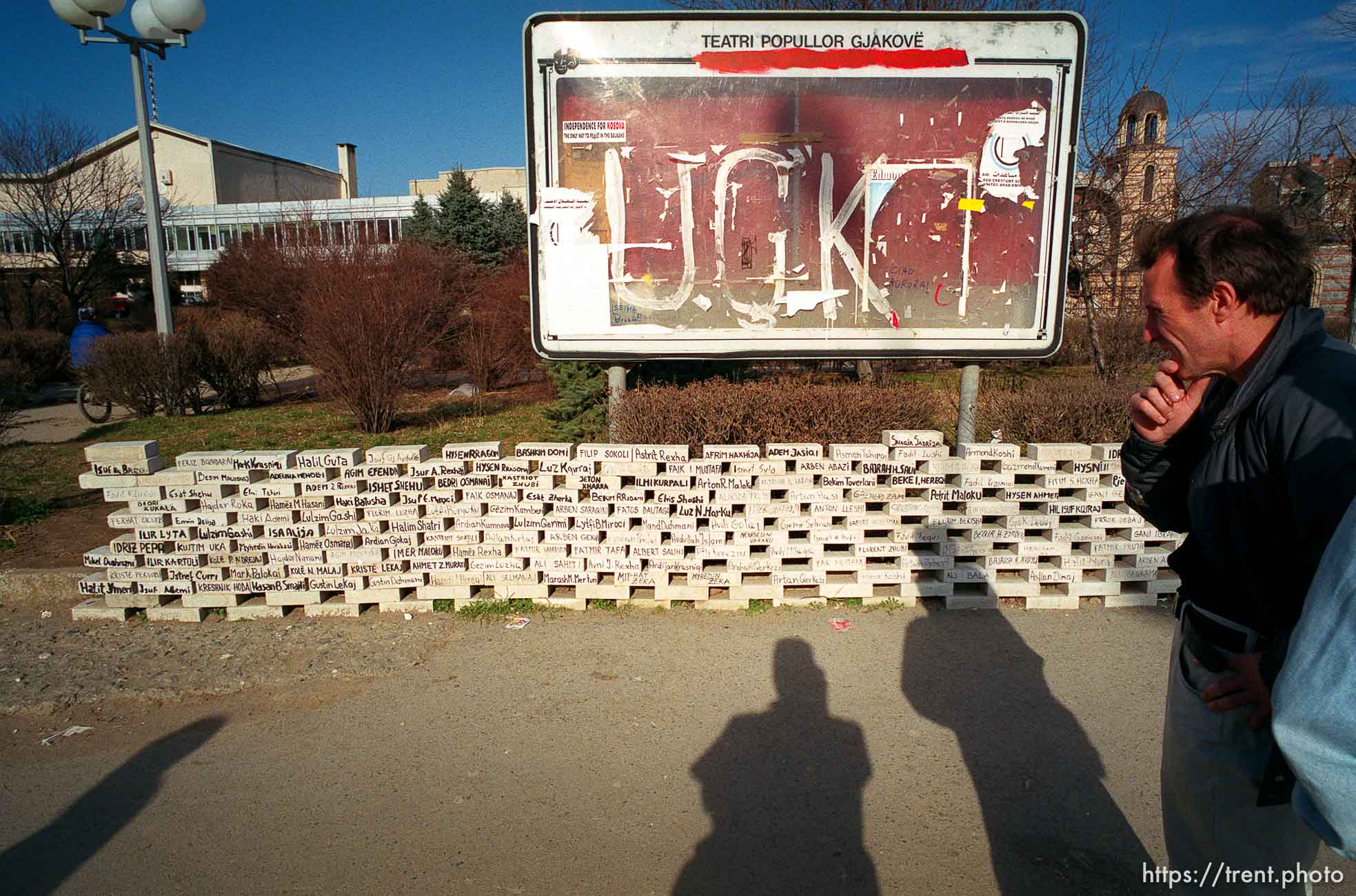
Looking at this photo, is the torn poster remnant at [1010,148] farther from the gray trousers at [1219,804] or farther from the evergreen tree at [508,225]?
the evergreen tree at [508,225]

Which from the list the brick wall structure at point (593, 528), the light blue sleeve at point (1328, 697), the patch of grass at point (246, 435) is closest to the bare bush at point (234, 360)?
the patch of grass at point (246, 435)

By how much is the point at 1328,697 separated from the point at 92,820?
13.1ft

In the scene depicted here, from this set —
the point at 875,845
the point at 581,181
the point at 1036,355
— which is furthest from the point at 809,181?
the point at 875,845

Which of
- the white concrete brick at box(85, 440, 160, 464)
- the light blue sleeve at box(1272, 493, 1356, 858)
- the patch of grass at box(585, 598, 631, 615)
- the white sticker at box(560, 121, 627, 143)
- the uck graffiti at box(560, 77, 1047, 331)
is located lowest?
the patch of grass at box(585, 598, 631, 615)

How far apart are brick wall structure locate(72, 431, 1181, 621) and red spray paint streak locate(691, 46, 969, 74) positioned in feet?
8.73

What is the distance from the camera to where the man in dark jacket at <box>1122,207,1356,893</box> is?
5.29 feet

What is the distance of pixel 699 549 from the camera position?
4852mm

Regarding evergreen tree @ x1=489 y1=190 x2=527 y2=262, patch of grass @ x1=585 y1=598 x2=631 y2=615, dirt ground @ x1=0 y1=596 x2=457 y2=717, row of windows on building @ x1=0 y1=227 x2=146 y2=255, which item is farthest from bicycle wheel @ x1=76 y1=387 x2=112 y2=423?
evergreen tree @ x1=489 y1=190 x2=527 y2=262

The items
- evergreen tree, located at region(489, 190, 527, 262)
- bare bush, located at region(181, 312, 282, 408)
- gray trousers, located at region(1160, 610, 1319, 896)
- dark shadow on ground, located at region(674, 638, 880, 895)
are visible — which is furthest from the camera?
evergreen tree, located at region(489, 190, 527, 262)

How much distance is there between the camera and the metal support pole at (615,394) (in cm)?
555

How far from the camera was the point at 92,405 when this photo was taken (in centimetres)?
1246

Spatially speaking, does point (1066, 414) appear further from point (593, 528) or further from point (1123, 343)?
point (1123, 343)

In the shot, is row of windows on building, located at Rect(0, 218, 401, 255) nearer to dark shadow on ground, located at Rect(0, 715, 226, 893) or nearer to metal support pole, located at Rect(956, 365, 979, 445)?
metal support pole, located at Rect(956, 365, 979, 445)

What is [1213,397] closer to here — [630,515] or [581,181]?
[630,515]
